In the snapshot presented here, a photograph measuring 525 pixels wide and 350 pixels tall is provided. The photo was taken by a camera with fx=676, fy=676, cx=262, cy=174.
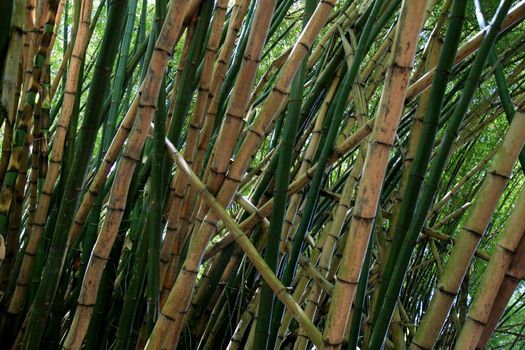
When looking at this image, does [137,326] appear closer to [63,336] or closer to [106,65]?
[63,336]

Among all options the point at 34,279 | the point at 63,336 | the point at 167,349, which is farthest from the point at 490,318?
the point at 63,336

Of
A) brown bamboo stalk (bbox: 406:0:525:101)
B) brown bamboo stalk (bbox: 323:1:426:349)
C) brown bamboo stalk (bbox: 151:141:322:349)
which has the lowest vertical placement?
brown bamboo stalk (bbox: 151:141:322:349)

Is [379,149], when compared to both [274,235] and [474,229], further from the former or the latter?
[274,235]

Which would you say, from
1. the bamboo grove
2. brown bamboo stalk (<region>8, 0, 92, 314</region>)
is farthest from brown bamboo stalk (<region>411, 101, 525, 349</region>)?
brown bamboo stalk (<region>8, 0, 92, 314</region>)

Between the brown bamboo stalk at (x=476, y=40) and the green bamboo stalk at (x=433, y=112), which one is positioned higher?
the brown bamboo stalk at (x=476, y=40)

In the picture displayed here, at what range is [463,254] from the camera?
0.68 metres

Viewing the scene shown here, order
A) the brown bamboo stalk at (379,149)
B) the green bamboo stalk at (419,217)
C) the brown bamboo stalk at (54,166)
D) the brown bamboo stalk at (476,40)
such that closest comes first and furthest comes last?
1. the brown bamboo stalk at (379,149)
2. the green bamboo stalk at (419,217)
3. the brown bamboo stalk at (476,40)
4. the brown bamboo stalk at (54,166)

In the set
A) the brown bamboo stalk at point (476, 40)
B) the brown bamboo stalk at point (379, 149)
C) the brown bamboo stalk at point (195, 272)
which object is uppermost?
the brown bamboo stalk at point (476, 40)

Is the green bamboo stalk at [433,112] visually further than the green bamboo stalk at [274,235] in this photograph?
No

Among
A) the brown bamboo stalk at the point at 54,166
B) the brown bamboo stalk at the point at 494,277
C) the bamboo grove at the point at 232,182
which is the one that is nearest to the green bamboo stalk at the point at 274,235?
the bamboo grove at the point at 232,182

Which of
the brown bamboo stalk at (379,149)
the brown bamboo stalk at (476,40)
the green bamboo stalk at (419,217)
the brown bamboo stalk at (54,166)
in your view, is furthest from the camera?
the brown bamboo stalk at (54,166)

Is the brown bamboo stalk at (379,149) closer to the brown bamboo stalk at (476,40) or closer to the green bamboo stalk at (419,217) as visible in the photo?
the green bamboo stalk at (419,217)

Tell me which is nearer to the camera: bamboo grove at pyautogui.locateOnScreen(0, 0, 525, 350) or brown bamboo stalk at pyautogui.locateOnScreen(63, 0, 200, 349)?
bamboo grove at pyautogui.locateOnScreen(0, 0, 525, 350)

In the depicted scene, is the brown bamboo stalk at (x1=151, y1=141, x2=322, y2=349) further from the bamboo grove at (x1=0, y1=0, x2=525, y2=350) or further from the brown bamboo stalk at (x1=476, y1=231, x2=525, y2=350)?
the brown bamboo stalk at (x1=476, y1=231, x2=525, y2=350)
